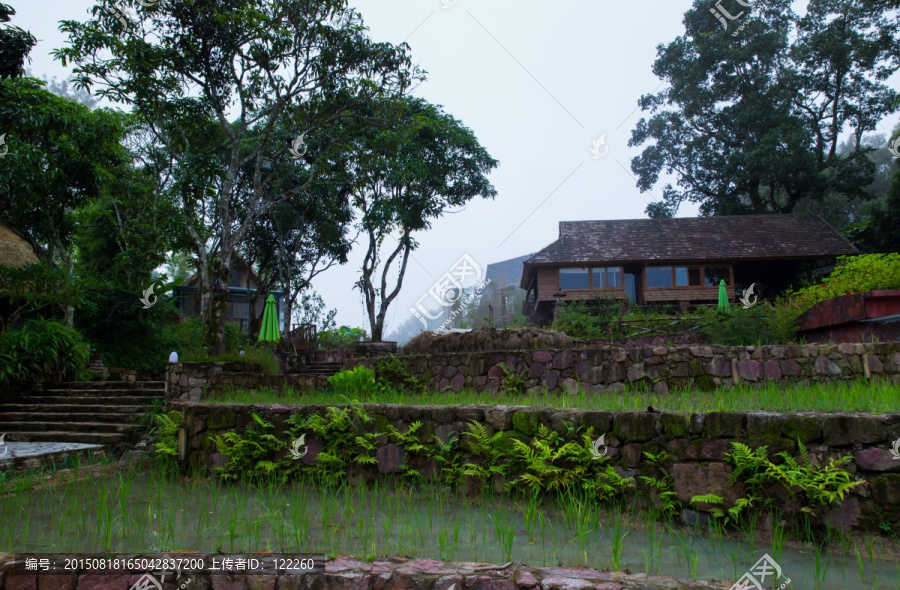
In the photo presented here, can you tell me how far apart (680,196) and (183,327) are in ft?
79.9

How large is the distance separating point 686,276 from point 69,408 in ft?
66.2

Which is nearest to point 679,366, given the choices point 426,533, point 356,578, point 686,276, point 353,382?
point 353,382

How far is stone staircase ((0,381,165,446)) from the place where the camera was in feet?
28.3

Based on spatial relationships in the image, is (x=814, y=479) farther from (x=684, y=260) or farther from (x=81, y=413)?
(x=684, y=260)

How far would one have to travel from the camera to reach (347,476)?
5.65 metres

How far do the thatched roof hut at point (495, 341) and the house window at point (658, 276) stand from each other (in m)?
12.9

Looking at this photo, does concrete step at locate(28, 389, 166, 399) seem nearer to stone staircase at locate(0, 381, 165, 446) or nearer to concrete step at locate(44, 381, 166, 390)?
stone staircase at locate(0, 381, 165, 446)

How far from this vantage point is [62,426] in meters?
9.27

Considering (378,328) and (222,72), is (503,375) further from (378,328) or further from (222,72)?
(378,328)

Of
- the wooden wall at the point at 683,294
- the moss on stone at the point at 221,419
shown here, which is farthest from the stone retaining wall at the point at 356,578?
the wooden wall at the point at 683,294

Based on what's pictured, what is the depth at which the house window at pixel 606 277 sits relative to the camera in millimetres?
22669

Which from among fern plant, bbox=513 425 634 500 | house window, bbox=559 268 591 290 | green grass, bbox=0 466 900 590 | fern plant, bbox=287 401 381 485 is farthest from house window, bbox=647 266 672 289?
green grass, bbox=0 466 900 590

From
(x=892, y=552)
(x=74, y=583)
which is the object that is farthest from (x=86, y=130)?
(x=892, y=552)

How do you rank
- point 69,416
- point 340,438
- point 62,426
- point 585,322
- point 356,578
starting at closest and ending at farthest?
point 356,578, point 340,438, point 62,426, point 69,416, point 585,322
